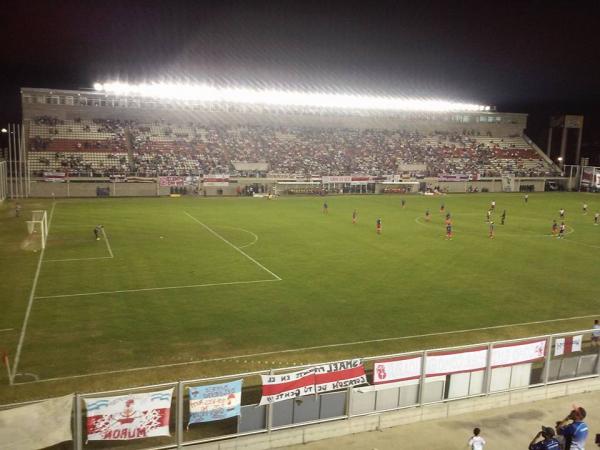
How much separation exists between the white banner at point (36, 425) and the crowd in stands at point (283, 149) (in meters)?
65.8

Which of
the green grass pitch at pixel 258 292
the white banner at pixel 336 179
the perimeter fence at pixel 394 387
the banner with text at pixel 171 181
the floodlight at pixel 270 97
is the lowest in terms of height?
the green grass pitch at pixel 258 292

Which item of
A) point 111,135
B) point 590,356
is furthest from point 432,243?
point 111,135

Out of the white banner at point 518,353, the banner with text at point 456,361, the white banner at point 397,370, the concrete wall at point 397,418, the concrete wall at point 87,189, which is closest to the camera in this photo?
the concrete wall at point 397,418

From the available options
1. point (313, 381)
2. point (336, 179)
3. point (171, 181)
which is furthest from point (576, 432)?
point (336, 179)

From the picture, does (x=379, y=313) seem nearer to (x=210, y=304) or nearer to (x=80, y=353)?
(x=210, y=304)

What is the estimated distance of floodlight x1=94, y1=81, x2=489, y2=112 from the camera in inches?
3351

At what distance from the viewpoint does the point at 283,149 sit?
89.4 m

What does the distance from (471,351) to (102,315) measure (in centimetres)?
1478

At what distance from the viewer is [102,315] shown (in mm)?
20938

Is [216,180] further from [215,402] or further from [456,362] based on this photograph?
[215,402]

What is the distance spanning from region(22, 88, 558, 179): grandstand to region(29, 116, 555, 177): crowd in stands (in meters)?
0.18

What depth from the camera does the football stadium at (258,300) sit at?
11.2m

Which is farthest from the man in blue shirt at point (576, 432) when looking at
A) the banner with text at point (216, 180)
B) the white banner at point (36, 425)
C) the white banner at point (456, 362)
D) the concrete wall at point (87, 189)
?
the banner with text at point (216, 180)

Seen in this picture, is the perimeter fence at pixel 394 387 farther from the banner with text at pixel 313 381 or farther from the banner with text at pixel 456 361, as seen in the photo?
the banner with text at pixel 313 381
